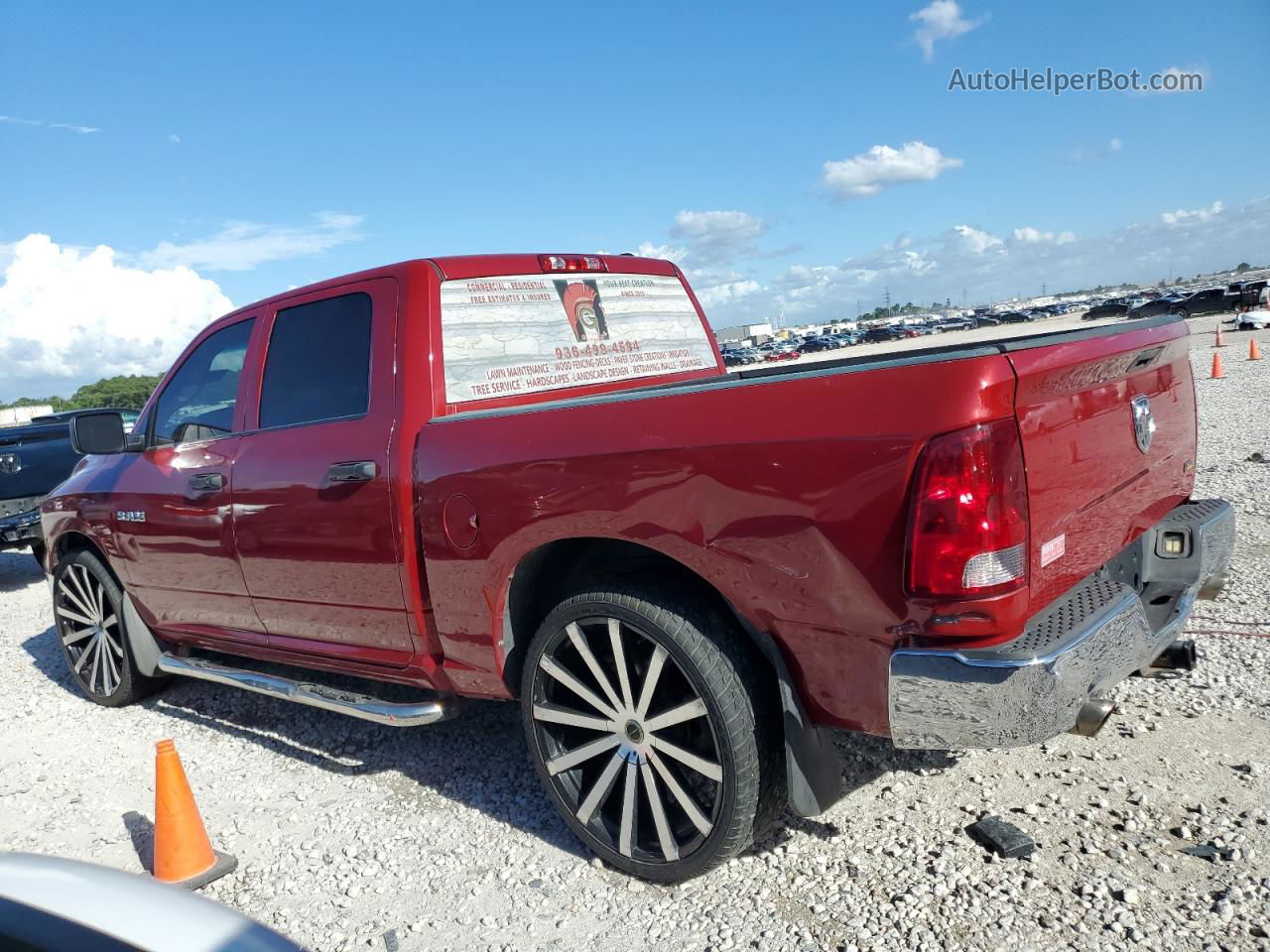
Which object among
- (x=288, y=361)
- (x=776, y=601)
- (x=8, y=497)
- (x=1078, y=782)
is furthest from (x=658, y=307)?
(x=8, y=497)

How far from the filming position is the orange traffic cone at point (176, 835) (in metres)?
3.33

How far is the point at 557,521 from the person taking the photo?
2971mm

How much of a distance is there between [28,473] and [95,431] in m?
5.51

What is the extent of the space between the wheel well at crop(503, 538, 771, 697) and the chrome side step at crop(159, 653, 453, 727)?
418mm

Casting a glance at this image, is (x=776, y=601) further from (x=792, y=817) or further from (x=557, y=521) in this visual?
(x=792, y=817)

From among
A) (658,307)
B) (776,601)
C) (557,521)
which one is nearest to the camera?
(776,601)

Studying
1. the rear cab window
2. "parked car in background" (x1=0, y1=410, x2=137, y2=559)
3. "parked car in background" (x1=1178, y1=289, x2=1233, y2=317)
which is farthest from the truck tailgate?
"parked car in background" (x1=1178, y1=289, x2=1233, y2=317)

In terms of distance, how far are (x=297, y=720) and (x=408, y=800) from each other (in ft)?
4.62

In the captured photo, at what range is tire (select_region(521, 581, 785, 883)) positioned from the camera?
8.95 ft

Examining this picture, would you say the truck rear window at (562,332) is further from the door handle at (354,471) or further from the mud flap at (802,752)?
the mud flap at (802,752)

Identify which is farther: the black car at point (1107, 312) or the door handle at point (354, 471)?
the black car at point (1107, 312)

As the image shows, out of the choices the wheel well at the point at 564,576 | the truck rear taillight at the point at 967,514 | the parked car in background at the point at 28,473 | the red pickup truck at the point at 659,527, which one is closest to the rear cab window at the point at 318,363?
the red pickup truck at the point at 659,527

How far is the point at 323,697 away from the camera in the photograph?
3863 millimetres

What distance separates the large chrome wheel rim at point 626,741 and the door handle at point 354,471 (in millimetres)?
972
